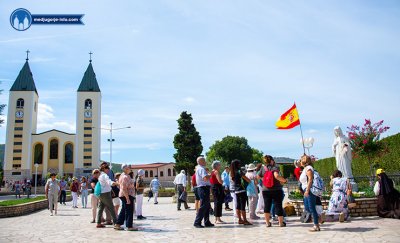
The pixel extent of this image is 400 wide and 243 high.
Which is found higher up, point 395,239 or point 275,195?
point 275,195

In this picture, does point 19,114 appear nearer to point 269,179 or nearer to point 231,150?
point 231,150

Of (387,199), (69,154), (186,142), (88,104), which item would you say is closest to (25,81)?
(88,104)

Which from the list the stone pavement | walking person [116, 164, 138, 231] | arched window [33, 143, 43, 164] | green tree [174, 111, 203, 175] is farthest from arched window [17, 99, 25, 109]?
walking person [116, 164, 138, 231]

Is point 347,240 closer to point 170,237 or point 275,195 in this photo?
point 275,195

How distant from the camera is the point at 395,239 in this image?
20.4 feet

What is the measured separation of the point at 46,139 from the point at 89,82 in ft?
52.9

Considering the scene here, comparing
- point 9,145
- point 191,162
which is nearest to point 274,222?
point 191,162

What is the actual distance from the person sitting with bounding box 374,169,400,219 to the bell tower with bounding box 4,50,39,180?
244 ft

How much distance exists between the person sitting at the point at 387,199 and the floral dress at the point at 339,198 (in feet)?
3.43

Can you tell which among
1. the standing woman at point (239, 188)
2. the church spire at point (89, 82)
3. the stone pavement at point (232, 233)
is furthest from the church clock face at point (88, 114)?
the standing woman at point (239, 188)

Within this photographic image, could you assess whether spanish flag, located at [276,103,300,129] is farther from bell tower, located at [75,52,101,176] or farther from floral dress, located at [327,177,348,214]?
bell tower, located at [75,52,101,176]

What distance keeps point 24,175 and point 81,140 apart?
1340 centimetres

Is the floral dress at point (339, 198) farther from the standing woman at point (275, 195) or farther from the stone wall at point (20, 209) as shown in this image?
the stone wall at point (20, 209)

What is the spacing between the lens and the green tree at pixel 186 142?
4125 centimetres
